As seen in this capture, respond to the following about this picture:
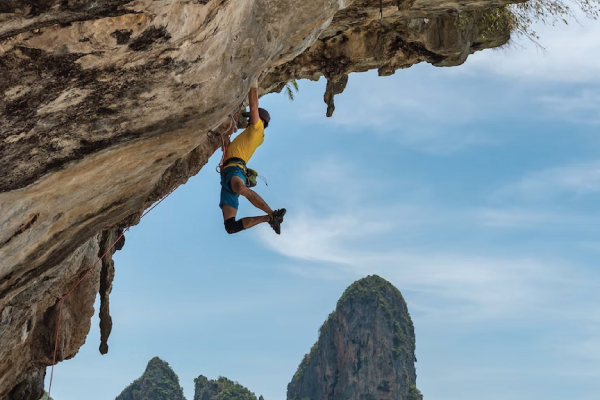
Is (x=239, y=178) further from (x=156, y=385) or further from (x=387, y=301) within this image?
(x=156, y=385)

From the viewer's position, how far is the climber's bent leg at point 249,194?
9.40 m

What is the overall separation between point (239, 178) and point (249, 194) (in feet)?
0.95

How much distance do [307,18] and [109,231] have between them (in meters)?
7.32

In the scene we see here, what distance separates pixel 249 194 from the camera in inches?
375

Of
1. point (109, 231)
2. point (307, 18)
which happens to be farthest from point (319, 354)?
point (307, 18)

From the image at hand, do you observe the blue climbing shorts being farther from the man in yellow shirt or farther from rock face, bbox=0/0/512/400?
rock face, bbox=0/0/512/400

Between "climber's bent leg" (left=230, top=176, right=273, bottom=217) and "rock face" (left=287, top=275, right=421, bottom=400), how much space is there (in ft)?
248

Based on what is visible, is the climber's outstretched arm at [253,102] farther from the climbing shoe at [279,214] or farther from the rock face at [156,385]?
the rock face at [156,385]

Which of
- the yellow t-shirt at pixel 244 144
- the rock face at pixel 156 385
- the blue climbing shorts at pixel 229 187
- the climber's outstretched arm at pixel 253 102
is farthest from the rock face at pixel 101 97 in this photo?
the rock face at pixel 156 385

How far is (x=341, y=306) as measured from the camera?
87562mm

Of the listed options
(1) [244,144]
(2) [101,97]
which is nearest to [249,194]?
(1) [244,144]

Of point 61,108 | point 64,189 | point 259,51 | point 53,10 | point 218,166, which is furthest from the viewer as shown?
point 218,166

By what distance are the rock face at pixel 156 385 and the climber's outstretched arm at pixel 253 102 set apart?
7967 centimetres

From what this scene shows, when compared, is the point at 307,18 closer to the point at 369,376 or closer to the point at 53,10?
the point at 53,10
